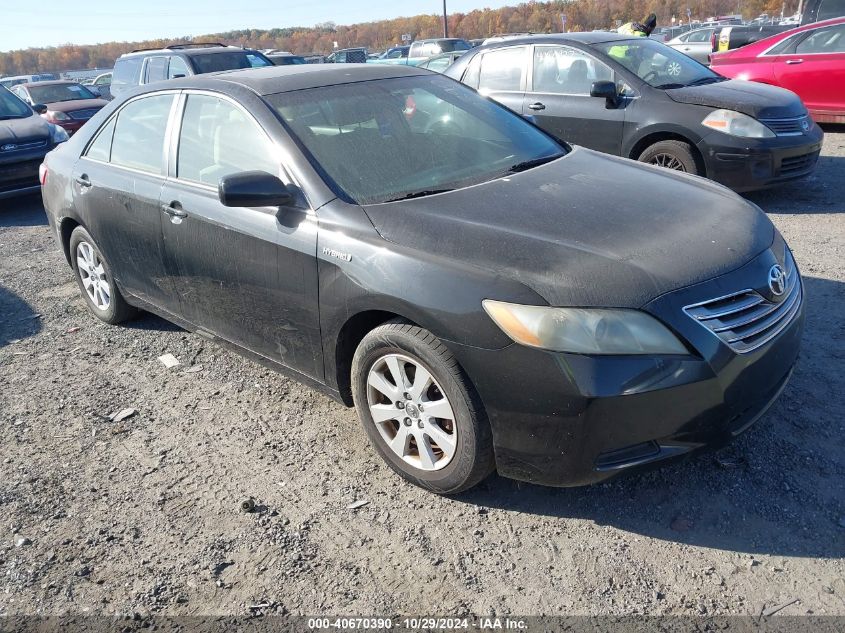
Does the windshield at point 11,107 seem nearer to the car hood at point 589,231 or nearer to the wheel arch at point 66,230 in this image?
the wheel arch at point 66,230

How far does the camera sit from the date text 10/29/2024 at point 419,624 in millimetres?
2346

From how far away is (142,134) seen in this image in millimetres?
4266

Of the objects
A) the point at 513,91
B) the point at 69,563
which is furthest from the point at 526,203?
the point at 513,91

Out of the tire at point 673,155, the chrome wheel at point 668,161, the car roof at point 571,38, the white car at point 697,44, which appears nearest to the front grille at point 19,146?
the car roof at point 571,38

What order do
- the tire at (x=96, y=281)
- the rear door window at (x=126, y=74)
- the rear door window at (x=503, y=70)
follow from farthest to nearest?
the rear door window at (x=126, y=74), the rear door window at (x=503, y=70), the tire at (x=96, y=281)

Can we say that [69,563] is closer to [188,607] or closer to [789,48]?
[188,607]

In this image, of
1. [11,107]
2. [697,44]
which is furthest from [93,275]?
[697,44]

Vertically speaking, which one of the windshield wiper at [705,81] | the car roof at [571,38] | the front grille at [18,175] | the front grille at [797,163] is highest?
the car roof at [571,38]

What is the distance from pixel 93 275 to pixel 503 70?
490cm

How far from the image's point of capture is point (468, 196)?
3.20 metres

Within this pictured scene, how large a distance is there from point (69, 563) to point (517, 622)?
175 cm

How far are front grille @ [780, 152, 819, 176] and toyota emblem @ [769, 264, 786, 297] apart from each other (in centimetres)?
421

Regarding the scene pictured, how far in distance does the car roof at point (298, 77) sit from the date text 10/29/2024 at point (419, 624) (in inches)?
98.8

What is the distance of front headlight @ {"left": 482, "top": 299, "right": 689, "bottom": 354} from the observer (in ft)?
8.00
